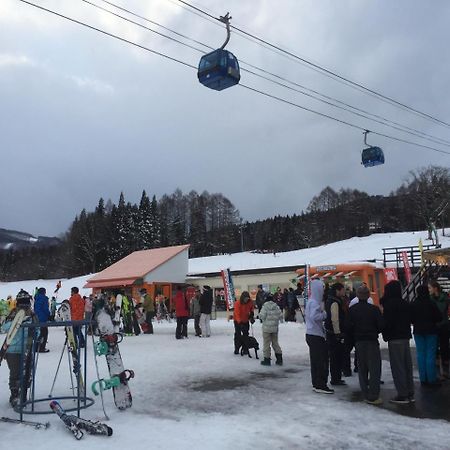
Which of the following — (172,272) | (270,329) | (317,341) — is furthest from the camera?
(172,272)

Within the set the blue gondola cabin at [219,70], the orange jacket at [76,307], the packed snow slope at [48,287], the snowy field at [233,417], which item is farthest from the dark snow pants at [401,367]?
the packed snow slope at [48,287]

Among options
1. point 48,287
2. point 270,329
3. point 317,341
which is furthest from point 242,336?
point 48,287

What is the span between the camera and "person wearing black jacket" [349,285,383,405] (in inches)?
257

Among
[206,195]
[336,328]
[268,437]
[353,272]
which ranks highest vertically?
[206,195]

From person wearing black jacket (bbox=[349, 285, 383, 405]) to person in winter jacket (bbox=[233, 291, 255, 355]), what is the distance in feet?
14.6

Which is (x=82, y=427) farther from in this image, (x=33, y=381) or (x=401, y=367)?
(x=401, y=367)

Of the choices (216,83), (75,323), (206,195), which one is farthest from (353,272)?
(206,195)

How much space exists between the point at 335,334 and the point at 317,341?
2.01 ft

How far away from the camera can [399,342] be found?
263 inches

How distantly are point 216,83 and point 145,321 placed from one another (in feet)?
37.5

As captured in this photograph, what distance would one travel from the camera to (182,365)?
9.75 metres

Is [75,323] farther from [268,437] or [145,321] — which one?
[145,321]

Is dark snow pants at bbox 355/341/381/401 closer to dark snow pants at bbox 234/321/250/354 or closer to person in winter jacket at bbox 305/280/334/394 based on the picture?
person in winter jacket at bbox 305/280/334/394

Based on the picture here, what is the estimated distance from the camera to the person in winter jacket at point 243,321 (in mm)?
11000
